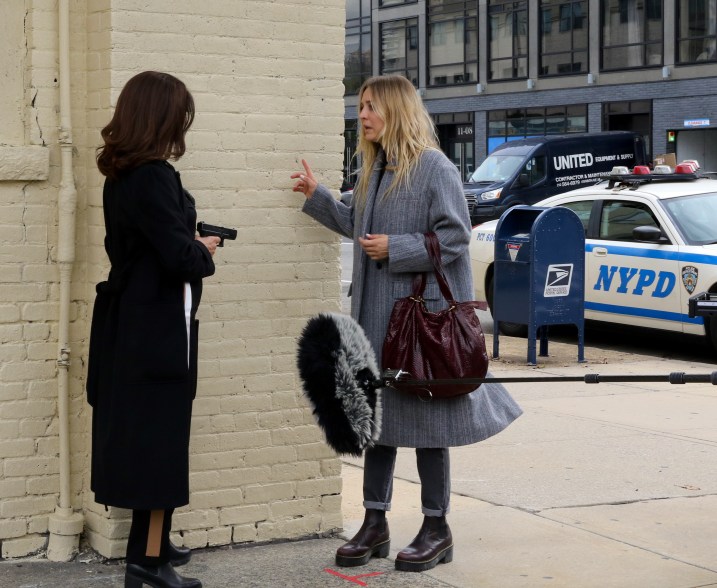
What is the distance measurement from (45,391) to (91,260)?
0.56 metres

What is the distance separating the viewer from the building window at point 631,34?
3703cm

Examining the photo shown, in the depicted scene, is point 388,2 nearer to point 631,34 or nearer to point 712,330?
point 631,34

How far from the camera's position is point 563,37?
1574 inches

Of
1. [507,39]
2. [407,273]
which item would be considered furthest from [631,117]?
[407,273]

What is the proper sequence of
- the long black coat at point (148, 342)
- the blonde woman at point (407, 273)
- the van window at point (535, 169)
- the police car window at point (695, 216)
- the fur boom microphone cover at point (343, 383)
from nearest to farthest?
the long black coat at point (148, 342) → the fur boom microphone cover at point (343, 383) → the blonde woman at point (407, 273) → the police car window at point (695, 216) → the van window at point (535, 169)

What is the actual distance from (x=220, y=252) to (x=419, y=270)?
87 centimetres

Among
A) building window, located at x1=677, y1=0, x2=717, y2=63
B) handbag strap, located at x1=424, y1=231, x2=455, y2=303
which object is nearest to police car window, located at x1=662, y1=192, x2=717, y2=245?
handbag strap, located at x1=424, y1=231, x2=455, y2=303

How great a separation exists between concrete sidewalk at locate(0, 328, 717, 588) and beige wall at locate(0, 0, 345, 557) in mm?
239

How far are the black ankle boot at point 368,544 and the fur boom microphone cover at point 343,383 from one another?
18.0 inches

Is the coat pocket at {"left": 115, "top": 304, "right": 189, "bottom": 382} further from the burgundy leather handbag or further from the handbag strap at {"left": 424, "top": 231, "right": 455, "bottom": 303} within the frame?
the handbag strap at {"left": 424, "top": 231, "right": 455, "bottom": 303}

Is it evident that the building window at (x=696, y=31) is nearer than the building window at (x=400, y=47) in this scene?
Yes

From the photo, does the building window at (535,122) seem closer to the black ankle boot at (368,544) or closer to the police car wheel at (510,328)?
the police car wheel at (510,328)

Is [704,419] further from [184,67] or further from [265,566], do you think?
[184,67]

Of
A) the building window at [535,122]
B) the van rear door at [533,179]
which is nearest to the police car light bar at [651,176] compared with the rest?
the van rear door at [533,179]
